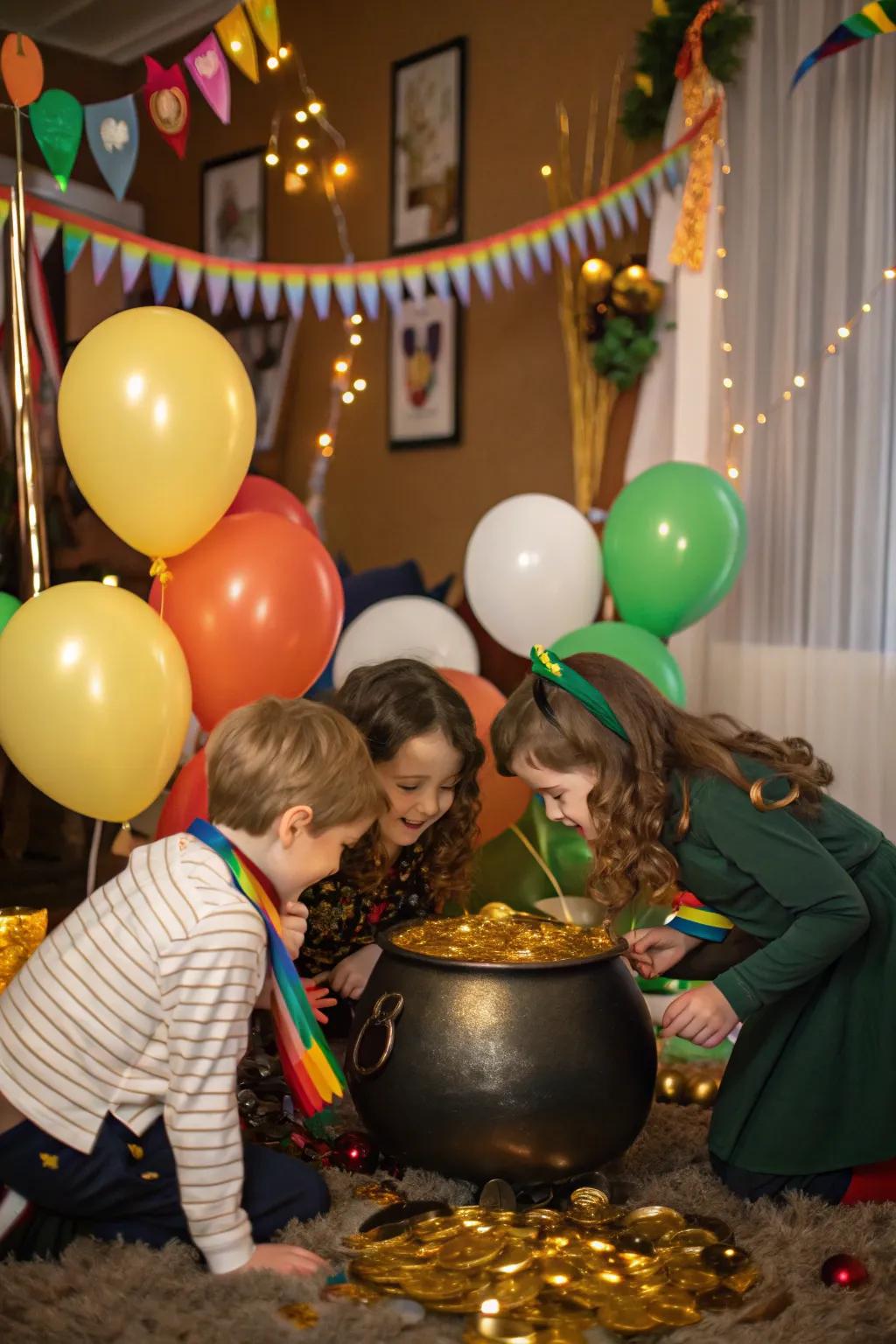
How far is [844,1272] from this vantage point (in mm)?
1546

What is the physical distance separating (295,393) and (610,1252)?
4.30 meters

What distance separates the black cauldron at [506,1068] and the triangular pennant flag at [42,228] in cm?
170

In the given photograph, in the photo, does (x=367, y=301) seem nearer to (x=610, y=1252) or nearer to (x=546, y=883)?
(x=546, y=883)

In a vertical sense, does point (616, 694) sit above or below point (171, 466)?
below

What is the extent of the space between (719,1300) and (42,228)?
2.24 m

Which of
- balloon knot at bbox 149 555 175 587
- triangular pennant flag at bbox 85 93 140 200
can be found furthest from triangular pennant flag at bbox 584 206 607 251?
balloon knot at bbox 149 555 175 587

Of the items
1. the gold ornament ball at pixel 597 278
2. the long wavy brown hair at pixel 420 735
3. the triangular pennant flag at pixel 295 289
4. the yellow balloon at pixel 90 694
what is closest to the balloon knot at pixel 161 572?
the yellow balloon at pixel 90 694

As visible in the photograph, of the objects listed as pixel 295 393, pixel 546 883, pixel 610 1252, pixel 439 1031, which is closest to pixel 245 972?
pixel 439 1031

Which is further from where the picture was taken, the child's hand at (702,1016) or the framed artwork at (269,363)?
the framed artwork at (269,363)

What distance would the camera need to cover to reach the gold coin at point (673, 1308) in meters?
1.45

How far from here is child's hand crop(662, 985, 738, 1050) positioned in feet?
5.62

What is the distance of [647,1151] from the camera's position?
200 cm

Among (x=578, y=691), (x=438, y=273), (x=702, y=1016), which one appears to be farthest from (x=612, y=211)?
(x=702, y=1016)

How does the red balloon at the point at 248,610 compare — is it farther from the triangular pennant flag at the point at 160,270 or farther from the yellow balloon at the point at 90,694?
the triangular pennant flag at the point at 160,270
